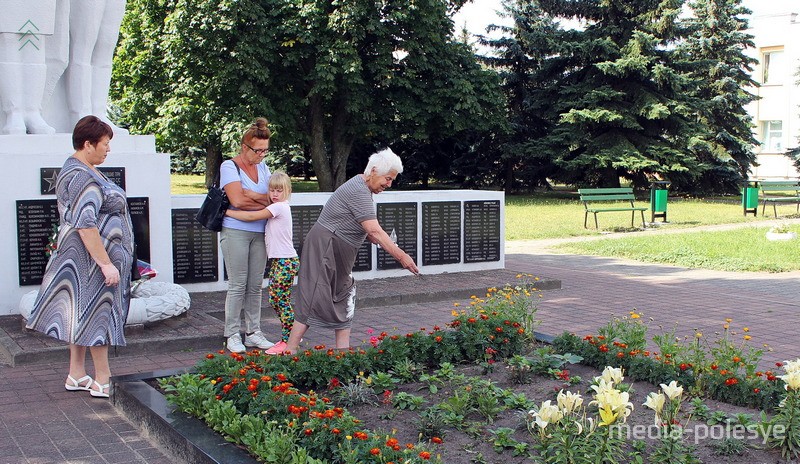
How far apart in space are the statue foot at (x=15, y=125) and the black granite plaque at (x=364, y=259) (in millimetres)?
3963

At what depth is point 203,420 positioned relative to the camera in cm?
443

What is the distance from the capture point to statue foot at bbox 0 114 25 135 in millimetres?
7809

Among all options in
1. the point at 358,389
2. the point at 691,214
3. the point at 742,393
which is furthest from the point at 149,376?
the point at 691,214

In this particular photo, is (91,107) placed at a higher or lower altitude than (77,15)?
lower

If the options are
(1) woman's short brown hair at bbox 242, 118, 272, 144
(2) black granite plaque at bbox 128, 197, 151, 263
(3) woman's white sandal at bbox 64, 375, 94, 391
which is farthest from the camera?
(2) black granite plaque at bbox 128, 197, 151, 263

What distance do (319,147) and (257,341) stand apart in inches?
842

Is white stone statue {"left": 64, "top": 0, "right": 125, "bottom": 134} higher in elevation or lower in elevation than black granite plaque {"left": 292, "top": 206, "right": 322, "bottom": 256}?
higher

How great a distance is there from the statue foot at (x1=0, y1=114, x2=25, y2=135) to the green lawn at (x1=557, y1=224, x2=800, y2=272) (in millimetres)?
9358

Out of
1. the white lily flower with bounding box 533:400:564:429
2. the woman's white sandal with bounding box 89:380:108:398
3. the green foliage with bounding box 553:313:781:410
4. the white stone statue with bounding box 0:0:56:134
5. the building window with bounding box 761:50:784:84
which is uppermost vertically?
the building window with bounding box 761:50:784:84

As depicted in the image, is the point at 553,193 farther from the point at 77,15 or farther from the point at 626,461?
the point at 626,461

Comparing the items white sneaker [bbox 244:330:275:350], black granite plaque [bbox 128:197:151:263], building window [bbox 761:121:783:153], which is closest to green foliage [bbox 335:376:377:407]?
white sneaker [bbox 244:330:275:350]

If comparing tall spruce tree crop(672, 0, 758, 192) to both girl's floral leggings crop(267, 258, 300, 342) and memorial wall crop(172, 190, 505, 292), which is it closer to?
memorial wall crop(172, 190, 505, 292)

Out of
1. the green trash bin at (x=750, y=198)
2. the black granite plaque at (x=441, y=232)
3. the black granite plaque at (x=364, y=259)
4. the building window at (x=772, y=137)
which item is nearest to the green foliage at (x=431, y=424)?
the black granite plaque at (x=364, y=259)

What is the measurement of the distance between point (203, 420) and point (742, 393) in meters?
2.95
